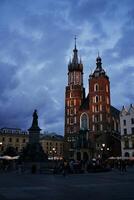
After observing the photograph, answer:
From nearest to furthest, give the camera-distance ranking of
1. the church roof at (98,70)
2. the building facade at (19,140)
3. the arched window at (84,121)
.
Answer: the arched window at (84,121), the church roof at (98,70), the building facade at (19,140)

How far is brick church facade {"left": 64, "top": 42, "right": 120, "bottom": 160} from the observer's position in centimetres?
10506

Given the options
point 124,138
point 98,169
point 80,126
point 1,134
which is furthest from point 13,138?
point 98,169

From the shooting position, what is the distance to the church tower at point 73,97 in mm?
117875

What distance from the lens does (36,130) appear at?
54.0 meters

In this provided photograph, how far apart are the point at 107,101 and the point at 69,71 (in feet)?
96.2

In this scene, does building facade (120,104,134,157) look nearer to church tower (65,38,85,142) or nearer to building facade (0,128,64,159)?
church tower (65,38,85,142)

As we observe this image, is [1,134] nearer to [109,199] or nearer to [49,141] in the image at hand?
[49,141]

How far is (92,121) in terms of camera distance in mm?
110438

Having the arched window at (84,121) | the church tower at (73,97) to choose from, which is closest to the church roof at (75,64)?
the church tower at (73,97)

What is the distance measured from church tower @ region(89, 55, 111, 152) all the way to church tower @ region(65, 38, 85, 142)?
8.42m

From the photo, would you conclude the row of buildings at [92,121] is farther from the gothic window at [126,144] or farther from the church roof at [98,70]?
the gothic window at [126,144]

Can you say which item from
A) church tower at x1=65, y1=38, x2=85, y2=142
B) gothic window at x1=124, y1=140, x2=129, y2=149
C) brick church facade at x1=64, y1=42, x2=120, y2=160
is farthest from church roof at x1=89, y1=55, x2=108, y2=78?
gothic window at x1=124, y1=140, x2=129, y2=149

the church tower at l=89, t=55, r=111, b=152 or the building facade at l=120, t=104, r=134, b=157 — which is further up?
the church tower at l=89, t=55, r=111, b=152

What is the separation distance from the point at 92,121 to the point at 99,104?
7166 mm
